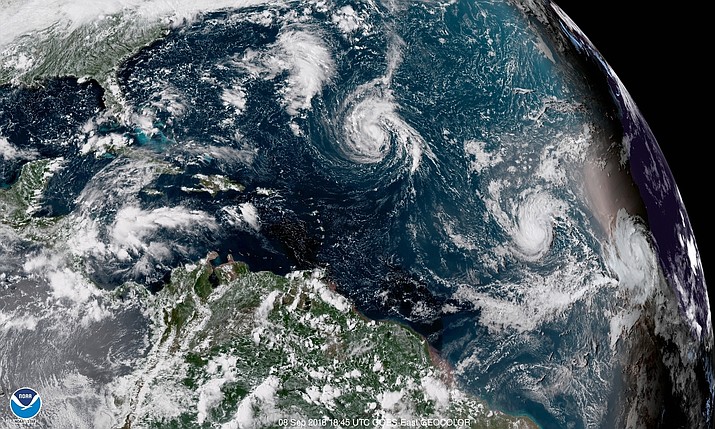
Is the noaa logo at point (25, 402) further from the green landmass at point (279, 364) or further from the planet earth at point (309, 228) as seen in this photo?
the green landmass at point (279, 364)

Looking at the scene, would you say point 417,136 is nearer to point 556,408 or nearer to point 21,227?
point 556,408

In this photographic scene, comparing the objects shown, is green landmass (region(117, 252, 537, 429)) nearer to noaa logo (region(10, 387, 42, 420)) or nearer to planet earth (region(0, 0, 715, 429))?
planet earth (region(0, 0, 715, 429))

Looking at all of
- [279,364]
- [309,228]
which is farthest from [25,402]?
[309,228]

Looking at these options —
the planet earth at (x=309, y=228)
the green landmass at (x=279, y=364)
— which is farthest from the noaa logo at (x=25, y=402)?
the green landmass at (x=279, y=364)

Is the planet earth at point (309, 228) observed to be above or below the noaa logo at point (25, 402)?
above

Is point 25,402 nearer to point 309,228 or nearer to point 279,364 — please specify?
point 279,364

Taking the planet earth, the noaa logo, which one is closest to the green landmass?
the planet earth
